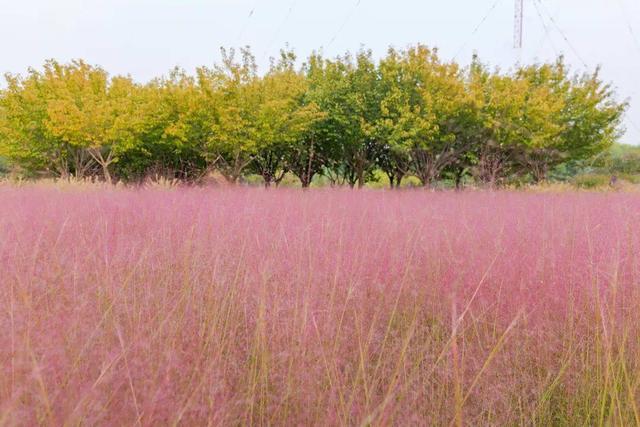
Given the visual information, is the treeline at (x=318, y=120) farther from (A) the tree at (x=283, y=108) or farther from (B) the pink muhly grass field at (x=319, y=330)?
(B) the pink muhly grass field at (x=319, y=330)

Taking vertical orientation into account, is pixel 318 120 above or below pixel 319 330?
above

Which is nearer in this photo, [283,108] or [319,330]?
[319,330]

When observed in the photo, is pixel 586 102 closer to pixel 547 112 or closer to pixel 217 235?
pixel 547 112

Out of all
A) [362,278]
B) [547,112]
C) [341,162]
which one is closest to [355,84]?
[341,162]

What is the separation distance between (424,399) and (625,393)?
2.68ft

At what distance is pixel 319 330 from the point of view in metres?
1.61

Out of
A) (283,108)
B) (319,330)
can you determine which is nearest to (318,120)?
(283,108)

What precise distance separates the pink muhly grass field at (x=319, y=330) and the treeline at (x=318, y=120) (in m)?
12.6

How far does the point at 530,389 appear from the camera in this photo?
1687mm

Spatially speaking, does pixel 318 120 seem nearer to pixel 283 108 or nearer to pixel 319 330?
pixel 283 108

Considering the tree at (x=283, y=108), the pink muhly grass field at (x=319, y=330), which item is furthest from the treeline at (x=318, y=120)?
the pink muhly grass field at (x=319, y=330)

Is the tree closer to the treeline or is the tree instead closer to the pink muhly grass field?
the treeline

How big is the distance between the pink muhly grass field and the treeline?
12614 millimetres

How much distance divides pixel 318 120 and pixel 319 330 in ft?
56.3
